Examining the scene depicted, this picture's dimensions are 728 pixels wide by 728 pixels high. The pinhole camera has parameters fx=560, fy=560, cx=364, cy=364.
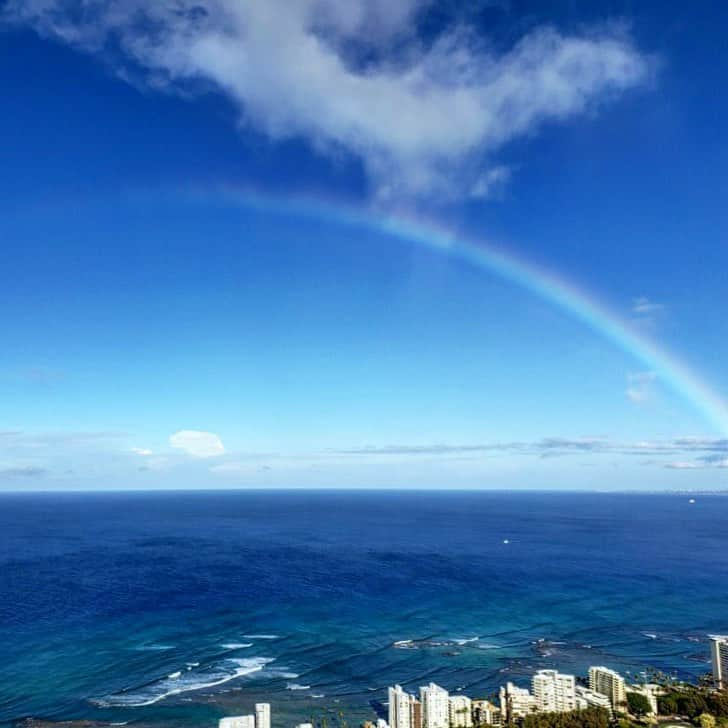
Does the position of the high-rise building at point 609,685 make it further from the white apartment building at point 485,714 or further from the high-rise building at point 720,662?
the high-rise building at point 720,662

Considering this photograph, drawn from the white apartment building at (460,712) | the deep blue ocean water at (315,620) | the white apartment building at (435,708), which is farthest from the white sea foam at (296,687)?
the white apartment building at (460,712)

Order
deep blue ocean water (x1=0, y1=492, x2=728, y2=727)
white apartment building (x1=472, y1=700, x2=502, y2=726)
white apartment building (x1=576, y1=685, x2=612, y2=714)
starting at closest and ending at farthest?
white apartment building (x1=472, y1=700, x2=502, y2=726) < white apartment building (x1=576, y1=685, x2=612, y2=714) < deep blue ocean water (x1=0, y1=492, x2=728, y2=727)

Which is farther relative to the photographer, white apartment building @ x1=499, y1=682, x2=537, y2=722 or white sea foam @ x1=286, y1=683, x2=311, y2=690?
white sea foam @ x1=286, y1=683, x2=311, y2=690

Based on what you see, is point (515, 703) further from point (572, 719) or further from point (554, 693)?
point (572, 719)

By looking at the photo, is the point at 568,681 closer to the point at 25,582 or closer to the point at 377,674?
the point at 377,674

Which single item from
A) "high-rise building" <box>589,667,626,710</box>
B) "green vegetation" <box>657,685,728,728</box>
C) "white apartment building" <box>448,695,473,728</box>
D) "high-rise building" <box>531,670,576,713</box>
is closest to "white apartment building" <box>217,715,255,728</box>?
"white apartment building" <box>448,695,473,728</box>

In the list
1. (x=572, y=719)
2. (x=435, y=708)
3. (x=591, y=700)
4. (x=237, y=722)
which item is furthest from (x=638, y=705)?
(x=237, y=722)

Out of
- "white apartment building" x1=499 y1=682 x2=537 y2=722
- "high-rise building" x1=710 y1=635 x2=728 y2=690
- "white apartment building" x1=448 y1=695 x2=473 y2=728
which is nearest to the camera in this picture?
"white apartment building" x1=448 y1=695 x2=473 y2=728

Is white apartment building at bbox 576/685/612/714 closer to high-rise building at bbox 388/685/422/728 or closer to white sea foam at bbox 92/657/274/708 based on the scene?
high-rise building at bbox 388/685/422/728

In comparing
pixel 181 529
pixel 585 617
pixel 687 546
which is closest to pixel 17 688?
pixel 585 617
